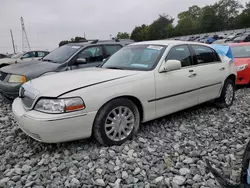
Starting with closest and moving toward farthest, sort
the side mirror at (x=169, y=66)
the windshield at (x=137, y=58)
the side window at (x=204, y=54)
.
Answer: the side mirror at (x=169, y=66)
the windshield at (x=137, y=58)
the side window at (x=204, y=54)

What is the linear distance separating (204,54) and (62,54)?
12.0 feet

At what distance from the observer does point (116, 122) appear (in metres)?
3.24

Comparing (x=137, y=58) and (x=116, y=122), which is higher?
(x=137, y=58)

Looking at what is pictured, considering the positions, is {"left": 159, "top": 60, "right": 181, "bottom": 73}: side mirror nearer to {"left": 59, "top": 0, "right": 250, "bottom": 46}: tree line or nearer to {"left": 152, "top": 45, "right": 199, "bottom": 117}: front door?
{"left": 152, "top": 45, "right": 199, "bottom": 117}: front door

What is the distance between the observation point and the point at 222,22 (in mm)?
74312

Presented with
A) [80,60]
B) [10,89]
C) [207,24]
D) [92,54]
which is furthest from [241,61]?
[207,24]

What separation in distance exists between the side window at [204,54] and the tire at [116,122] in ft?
5.88

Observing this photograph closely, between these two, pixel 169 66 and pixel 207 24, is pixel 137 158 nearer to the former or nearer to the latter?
pixel 169 66

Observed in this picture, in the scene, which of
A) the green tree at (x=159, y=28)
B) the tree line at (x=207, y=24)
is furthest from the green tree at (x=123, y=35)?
the green tree at (x=159, y=28)

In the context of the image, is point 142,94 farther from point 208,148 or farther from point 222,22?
point 222,22

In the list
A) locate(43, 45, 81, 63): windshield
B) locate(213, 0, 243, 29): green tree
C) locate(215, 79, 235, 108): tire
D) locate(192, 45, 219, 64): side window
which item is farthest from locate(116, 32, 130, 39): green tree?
locate(192, 45, 219, 64): side window

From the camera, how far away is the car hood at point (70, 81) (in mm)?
2992

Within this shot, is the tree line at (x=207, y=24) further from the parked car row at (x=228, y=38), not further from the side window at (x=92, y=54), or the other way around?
the side window at (x=92, y=54)

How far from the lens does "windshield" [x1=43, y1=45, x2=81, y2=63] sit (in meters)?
6.14
